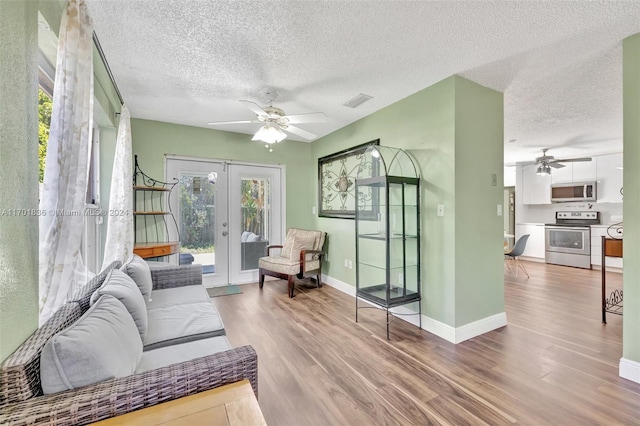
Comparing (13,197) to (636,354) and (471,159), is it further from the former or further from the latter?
(636,354)

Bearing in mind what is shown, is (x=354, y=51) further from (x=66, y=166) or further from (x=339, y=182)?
(x=339, y=182)

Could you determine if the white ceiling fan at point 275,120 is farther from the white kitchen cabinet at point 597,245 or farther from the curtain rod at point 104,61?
the white kitchen cabinet at point 597,245

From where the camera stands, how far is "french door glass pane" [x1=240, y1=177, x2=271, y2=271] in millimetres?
4785

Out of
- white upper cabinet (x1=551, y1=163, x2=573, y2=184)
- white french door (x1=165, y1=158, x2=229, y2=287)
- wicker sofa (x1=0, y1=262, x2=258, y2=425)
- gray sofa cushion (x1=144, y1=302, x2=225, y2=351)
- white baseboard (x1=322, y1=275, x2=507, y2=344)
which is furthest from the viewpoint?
white upper cabinet (x1=551, y1=163, x2=573, y2=184)

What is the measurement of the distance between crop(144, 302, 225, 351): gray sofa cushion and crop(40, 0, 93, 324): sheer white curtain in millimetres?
597

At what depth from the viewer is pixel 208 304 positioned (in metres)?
2.38

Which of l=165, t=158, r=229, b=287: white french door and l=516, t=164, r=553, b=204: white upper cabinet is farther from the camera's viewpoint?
l=516, t=164, r=553, b=204: white upper cabinet

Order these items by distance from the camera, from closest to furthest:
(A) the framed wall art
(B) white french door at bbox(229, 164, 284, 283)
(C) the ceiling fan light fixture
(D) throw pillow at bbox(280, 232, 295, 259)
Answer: (C) the ceiling fan light fixture < (A) the framed wall art < (D) throw pillow at bbox(280, 232, 295, 259) < (B) white french door at bbox(229, 164, 284, 283)

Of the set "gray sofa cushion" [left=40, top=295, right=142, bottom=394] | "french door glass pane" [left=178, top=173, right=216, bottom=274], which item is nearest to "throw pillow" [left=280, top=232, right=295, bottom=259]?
"french door glass pane" [left=178, top=173, right=216, bottom=274]

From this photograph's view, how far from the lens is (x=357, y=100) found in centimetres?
328

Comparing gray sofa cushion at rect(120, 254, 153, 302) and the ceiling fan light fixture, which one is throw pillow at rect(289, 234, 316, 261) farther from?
gray sofa cushion at rect(120, 254, 153, 302)

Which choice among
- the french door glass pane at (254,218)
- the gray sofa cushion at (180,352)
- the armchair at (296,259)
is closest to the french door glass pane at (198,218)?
the french door glass pane at (254,218)

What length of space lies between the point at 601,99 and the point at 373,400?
159 inches

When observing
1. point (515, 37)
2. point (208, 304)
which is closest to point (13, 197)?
point (208, 304)
